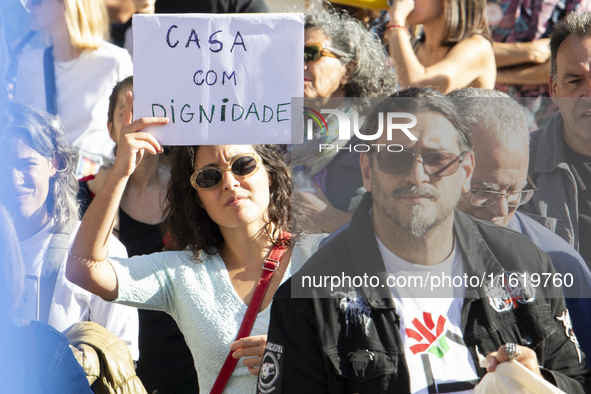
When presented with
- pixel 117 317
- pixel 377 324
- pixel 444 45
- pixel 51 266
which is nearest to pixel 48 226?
pixel 51 266

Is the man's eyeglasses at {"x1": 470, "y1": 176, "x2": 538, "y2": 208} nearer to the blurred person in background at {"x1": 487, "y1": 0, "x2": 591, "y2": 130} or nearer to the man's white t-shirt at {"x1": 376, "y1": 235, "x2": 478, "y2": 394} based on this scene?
the man's white t-shirt at {"x1": 376, "y1": 235, "x2": 478, "y2": 394}

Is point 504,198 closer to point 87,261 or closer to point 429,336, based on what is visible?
point 429,336

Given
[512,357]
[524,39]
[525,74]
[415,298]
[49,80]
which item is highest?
[524,39]

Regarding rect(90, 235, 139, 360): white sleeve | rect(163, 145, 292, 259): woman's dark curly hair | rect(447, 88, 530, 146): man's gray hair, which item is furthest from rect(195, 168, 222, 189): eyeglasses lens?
rect(447, 88, 530, 146): man's gray hair

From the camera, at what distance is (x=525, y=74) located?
9.86ft

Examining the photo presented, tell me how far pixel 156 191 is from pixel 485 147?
163 centimetres

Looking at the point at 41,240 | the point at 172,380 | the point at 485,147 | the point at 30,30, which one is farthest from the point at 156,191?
the point at 485,147

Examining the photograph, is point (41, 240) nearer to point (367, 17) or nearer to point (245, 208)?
point (245, 208)

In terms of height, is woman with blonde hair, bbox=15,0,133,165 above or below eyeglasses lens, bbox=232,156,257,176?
above

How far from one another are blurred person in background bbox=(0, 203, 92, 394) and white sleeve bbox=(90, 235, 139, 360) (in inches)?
22.1

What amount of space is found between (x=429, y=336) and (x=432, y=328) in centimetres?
2

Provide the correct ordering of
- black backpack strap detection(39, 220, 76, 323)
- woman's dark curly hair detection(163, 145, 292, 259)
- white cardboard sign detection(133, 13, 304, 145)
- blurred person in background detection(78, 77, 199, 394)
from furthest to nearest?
blurred person in background detection(78, 77, 199, 394) < black backpack strap detection(39, 220, 76, 323) < woman's dark curly hair detection(163, 145, 292, 259) < white cardboard sign detection(133, 13, 304, 145)

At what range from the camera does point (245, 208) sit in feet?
6.04

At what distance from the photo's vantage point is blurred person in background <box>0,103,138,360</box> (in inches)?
81.3
